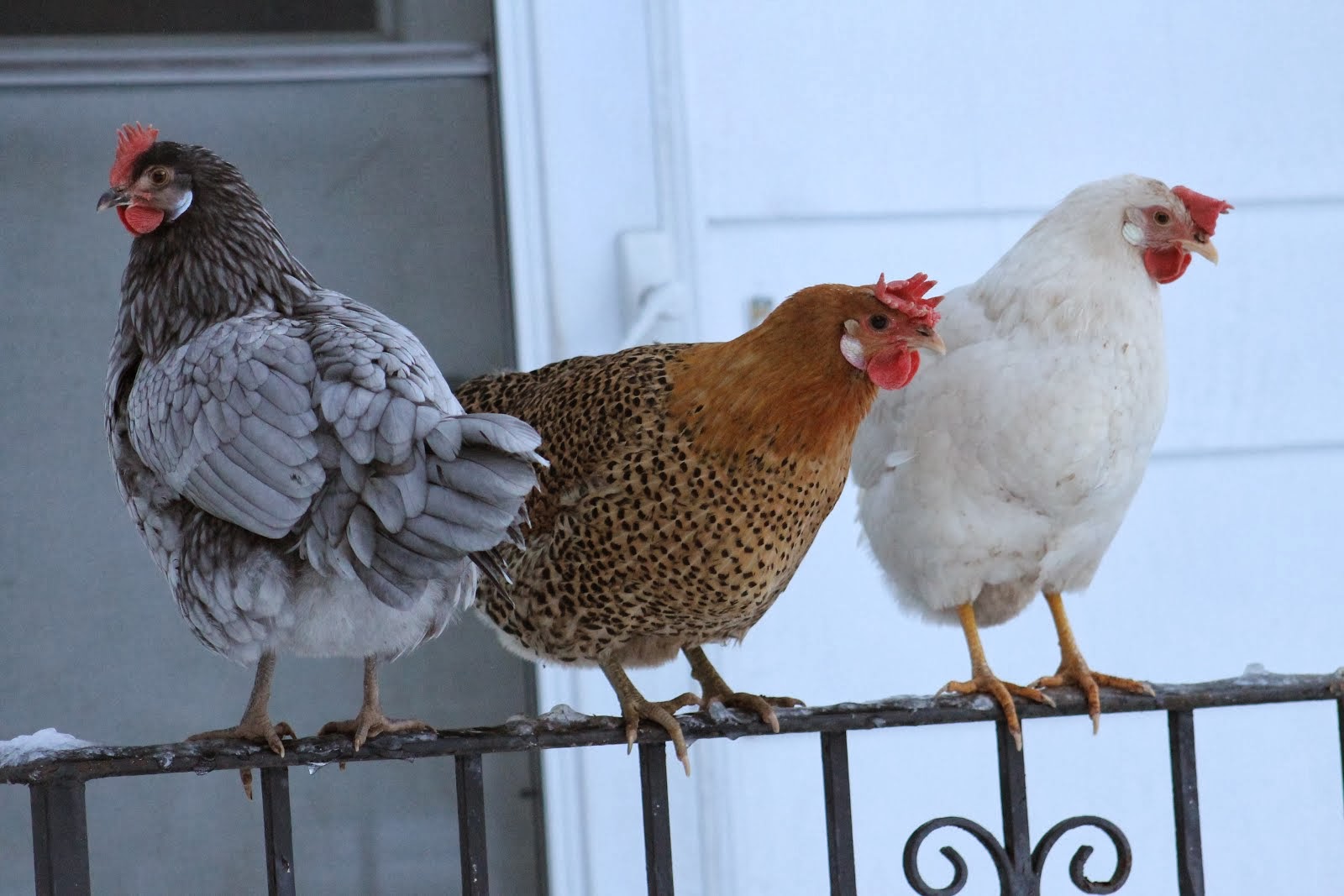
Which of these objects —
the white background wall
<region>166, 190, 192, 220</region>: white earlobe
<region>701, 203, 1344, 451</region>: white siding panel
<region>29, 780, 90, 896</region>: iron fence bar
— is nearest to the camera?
<region>29, 780, 90, 896</region>: iron fence bar

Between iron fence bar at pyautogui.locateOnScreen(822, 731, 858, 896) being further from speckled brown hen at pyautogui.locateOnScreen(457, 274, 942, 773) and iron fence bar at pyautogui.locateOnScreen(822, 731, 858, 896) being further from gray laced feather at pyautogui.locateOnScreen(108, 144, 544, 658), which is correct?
gray laced feather at pyautogui.locateOnScreen(108, 144, 544, 658)

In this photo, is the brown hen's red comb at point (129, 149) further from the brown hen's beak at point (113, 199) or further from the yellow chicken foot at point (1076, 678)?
the yellow chicken foot at point (1076, 678)

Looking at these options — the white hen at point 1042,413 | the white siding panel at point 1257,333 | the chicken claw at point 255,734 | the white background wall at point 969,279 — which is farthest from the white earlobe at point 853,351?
the white siding panel at point 1257,333

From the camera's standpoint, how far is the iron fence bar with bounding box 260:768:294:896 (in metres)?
1.09

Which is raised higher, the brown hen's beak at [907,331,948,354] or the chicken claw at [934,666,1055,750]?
the brown hen's beak at [907,331,948,354]

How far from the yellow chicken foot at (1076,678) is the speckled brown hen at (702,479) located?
13.7 inches

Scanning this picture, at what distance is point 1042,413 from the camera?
4.89 feet

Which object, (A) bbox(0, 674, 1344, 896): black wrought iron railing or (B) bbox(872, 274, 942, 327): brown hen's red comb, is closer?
(A) bbox(0, 674, 1344, 896): black wrought iron railing

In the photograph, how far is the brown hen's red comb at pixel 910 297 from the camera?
132 centimetres

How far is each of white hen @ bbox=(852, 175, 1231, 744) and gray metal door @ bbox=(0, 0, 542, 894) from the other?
1.21m

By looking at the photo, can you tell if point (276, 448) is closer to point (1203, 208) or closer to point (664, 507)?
point (664, 507)

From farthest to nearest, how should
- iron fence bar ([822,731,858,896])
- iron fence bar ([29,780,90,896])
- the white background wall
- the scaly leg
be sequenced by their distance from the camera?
the white background wall, the scaly leg, iron fence bar ([822,731,858,896]), iron fence bar ([29,780,90,896])

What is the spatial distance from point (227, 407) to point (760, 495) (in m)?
0.53

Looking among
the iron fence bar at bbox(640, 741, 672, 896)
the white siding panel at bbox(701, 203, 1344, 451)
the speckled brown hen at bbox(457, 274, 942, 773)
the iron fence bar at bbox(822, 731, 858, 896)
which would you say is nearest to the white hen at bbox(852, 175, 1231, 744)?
the speckled brown hen at bbox(457, 274, 942, 773)
